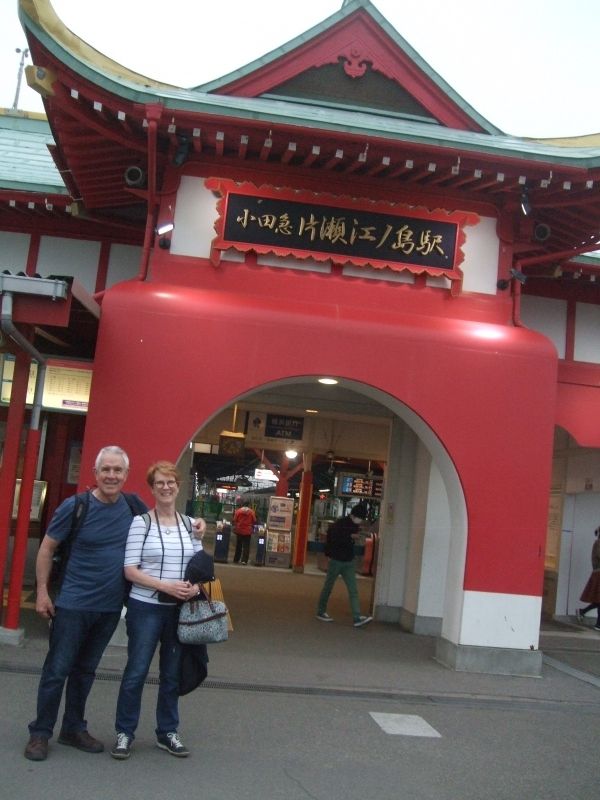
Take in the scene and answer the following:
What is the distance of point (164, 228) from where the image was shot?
8.05 metres

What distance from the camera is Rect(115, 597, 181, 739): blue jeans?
14.9 ft

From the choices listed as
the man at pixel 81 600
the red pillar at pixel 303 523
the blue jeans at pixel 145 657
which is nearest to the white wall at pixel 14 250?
the man at pixel 81 600

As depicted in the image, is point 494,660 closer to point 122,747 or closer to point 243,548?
point 122,747

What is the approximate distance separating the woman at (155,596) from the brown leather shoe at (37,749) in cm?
37

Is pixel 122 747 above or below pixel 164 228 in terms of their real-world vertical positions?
below

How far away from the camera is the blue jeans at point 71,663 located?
14.8ft

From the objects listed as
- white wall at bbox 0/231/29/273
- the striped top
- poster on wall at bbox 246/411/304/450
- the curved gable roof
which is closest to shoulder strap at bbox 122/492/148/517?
the striped top

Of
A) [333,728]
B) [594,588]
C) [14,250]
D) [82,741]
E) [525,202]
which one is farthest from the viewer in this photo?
[594,588]

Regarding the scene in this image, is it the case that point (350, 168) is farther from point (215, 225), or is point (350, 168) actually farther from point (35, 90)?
point (35, 90)

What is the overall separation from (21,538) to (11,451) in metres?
0.82

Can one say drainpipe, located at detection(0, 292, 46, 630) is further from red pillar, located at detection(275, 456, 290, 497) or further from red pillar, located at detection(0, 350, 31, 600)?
red pillar, located at detection(275, 456, 290, 497)

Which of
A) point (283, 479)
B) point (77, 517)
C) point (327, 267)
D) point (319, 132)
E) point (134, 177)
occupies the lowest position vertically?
point (77, 517)

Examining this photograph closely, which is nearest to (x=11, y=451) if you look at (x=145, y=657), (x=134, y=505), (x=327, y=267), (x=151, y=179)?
(x=151, y=179)

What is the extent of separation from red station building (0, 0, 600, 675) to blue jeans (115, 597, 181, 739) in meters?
3.02
